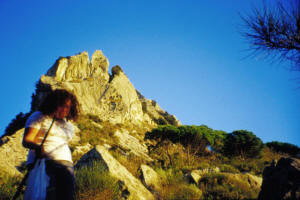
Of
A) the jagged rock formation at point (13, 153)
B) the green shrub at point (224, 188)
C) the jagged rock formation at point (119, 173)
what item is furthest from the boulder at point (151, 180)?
the jagged rock formation at point (13, 153)

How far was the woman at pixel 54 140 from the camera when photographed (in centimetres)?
184

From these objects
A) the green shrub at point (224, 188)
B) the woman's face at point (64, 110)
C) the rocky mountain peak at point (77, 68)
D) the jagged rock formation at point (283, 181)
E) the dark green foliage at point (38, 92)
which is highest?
the rocky mountain peak at point (77, 68)

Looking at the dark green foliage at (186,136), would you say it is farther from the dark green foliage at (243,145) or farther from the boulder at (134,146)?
the boulder at (134,146)

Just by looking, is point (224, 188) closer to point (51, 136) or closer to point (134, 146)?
point (51, 136)

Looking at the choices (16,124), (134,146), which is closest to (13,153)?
(134,146)

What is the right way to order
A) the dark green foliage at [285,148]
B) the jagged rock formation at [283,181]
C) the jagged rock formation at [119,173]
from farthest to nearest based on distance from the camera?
the dark green foliage at [285,148] < the jagged rock formation at [119,173] < the jagged rock formation at [283,181]

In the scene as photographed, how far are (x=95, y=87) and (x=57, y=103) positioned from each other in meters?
30.7

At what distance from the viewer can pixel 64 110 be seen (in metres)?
2.23

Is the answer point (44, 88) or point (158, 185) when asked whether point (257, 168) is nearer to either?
point (158, 185)

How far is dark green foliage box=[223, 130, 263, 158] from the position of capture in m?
15.3

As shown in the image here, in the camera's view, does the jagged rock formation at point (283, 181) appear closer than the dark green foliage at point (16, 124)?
Yes

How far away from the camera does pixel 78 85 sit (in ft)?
97.8

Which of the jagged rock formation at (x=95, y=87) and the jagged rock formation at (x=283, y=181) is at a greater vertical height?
the jagged rock formation at (x=95, y=87)

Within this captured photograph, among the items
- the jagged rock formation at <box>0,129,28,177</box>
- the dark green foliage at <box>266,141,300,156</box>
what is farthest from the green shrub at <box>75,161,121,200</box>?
the dark green foliage at <box>266,141,300,156</box>
